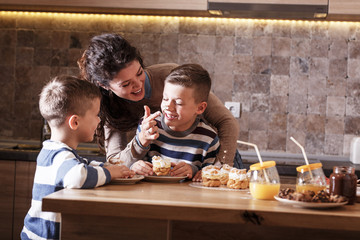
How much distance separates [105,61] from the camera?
2.04m

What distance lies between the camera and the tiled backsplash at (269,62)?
11.3 ft

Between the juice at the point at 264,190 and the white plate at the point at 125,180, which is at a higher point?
the juice at the point at 264,190

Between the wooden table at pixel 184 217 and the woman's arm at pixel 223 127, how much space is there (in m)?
0.70

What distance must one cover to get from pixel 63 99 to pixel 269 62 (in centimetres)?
210

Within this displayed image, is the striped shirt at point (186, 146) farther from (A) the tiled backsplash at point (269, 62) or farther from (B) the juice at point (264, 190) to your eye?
(A) the tiled backsplash at point (269, 62)

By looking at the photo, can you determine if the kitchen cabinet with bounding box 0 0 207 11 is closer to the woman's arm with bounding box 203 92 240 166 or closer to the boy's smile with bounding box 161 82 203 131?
the woman's arm with bounding box 203 92 240 166

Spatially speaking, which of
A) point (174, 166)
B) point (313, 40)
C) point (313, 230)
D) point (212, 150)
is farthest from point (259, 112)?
point (313, 230)

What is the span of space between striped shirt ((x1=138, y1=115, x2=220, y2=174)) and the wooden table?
603mm

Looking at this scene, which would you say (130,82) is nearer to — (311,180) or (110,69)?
(110,69)

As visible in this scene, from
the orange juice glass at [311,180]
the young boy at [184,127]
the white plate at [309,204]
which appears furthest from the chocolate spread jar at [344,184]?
the young boy at [184,127]

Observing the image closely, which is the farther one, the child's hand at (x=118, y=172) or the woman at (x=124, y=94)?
the woman at (x=124, y=94)

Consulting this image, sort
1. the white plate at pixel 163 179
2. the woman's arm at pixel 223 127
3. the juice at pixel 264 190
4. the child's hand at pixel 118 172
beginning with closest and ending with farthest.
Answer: the juice at pixel 264 190
the child's hand at pixel 118 172
the white plate at pixel 163 179
the woman's arm at pixel 223 127

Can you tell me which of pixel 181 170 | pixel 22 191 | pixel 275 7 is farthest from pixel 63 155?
pixel 275 7

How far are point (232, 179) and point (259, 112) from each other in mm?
1888
